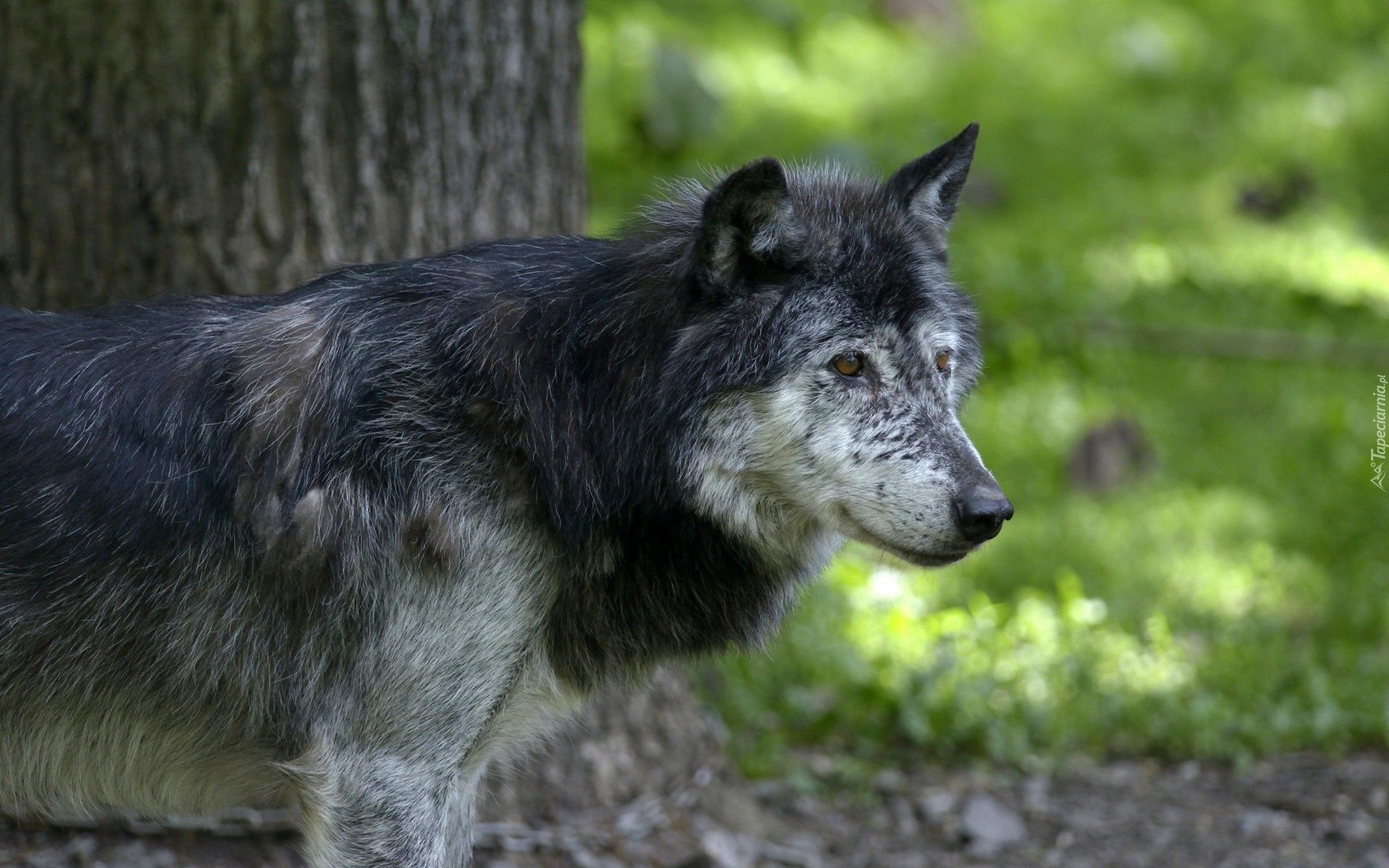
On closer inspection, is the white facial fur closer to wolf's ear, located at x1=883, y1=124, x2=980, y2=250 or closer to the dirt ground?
wolf's ear, located at x1=883, y1=124, x2=980, y2=250

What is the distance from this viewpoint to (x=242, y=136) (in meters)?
4.07

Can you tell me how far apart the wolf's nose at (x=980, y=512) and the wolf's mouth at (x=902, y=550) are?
61 mm

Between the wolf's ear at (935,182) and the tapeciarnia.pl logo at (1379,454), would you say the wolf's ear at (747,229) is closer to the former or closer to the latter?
the wolf's ear at (935,182)

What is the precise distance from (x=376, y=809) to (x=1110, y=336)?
245 inches

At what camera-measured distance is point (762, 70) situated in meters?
10.8

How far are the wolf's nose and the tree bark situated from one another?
78.4 inches

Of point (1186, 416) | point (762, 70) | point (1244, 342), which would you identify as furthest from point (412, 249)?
point (762, 70)

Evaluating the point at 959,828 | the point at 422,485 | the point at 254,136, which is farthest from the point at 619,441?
the point at 959,828

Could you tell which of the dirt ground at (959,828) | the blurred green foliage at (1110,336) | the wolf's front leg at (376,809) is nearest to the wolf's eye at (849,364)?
the wolf's front leg at (376,809)

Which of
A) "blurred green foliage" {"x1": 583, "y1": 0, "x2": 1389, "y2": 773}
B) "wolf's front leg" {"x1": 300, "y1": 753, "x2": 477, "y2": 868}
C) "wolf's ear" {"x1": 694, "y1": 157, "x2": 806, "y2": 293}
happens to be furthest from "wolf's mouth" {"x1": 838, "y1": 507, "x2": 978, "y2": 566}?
"blurred green foliage" {"x1": 583, "y1": 0, "x2": 1389, "y2": 773}

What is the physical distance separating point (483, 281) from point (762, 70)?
25.5ft

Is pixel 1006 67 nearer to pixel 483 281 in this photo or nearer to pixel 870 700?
pixel 870 700

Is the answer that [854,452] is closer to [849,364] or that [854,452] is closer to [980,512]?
[849,364]

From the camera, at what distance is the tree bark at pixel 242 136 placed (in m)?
4.02
